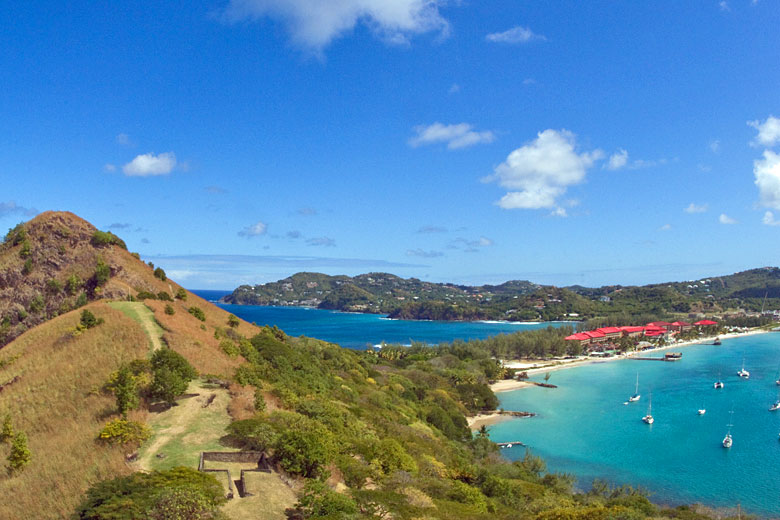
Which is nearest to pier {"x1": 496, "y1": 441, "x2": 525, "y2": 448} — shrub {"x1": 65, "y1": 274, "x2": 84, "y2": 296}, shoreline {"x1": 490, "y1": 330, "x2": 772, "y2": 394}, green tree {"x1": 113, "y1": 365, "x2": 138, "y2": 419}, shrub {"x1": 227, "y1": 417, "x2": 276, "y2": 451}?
shoreline {"x1": 490, "y1": 330, "x2": 772, "y2": 394}

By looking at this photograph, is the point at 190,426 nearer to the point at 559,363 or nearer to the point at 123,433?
the point at 123,433

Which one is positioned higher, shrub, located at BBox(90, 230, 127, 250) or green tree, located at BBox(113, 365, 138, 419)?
shrub, located at BBox(90, 230, 127, 250)

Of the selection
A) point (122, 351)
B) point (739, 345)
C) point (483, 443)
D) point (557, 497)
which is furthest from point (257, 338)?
point (739, 345)

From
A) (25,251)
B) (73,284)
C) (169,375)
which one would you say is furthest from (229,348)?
(25,251)

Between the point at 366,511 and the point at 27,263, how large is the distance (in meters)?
45.0

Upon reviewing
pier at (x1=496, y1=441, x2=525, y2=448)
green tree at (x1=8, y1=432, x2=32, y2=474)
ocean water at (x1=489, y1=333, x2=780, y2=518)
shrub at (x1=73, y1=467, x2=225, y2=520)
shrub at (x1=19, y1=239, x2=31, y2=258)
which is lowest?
ocean water at (x1=489, y1=333, x2=780, y2=518)

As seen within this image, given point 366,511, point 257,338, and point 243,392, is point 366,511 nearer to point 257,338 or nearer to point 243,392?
point 243,392

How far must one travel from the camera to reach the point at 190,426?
23641 mm

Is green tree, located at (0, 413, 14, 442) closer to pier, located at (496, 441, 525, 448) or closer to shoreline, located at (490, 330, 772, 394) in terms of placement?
pier, located at (496, 441, 525, 448)

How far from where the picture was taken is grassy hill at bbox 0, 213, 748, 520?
694 inches

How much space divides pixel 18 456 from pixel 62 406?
15.8 feet

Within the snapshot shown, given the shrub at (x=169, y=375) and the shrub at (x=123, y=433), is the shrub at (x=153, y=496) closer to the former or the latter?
the shrub at (x=123, y=433)

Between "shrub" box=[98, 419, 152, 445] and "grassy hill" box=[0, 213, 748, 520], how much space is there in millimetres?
101

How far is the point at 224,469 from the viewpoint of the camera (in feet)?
65.0
